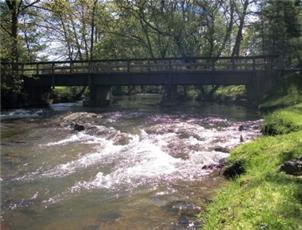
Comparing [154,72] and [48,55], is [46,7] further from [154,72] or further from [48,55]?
[48,55]

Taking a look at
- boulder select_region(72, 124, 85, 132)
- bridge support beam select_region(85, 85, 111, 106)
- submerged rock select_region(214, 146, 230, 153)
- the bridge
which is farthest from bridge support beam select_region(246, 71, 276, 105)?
submerged rock select_region(214, 146, 230, 153)

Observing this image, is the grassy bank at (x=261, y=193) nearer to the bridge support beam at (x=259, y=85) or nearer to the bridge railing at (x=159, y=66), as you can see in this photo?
the bridge support beam at (x=259, y=85)

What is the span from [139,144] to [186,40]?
31.1 meters

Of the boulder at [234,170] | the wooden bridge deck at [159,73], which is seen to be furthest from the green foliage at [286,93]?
the boulder at [234,170]

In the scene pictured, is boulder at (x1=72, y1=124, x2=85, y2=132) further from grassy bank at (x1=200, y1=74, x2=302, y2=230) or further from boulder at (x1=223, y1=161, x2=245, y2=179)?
boulder at (x1=223, y1=161, x2=245, y2=179)

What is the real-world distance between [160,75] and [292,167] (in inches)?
976

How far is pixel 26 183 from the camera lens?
34.0 ft

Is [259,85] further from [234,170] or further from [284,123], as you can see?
[234,170]

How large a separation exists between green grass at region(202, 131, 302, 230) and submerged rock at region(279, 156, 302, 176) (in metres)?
0.17

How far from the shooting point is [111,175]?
35.9 ft

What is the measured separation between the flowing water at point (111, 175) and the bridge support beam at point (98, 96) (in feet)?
49.2

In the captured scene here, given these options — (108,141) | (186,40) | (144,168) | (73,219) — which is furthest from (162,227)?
(186,40)

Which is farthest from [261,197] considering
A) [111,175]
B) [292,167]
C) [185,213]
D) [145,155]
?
[145,155]

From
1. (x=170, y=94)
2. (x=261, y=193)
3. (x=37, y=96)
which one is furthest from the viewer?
(x=170, y=94)
